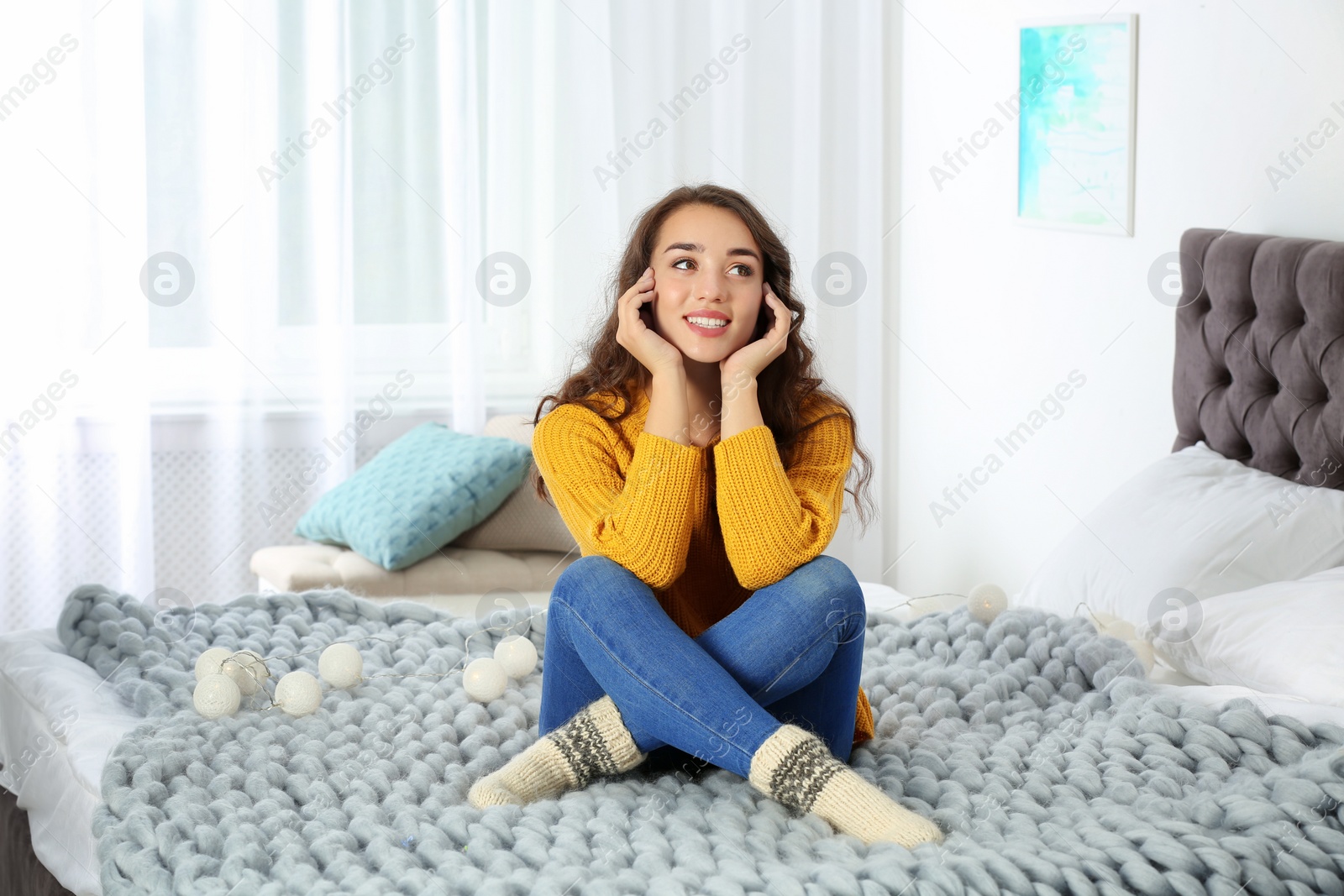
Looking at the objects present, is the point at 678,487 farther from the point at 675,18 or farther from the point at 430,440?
the point at 675,18

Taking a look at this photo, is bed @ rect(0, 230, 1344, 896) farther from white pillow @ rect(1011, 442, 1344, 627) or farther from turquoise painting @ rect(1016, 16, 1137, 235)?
Answer: turquoise painting @ rect(1016, 16, 1137, 235)

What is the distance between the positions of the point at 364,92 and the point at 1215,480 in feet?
7.64

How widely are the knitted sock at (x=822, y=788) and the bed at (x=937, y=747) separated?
25 millimetres

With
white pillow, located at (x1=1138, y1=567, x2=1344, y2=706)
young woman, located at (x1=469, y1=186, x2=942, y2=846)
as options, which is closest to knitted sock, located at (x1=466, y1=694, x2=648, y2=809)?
young woman, located at (x1=469, y1=186, x2=942, y2=846)

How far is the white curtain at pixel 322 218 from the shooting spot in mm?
3225

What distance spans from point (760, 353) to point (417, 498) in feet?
4.52

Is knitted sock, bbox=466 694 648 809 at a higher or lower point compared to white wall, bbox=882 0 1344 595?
lower

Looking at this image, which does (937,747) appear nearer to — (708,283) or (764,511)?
(764,511)

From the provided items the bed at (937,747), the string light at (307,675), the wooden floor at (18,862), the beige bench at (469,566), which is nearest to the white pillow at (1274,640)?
the bed at (937,747)

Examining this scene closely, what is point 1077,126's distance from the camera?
2.67 m

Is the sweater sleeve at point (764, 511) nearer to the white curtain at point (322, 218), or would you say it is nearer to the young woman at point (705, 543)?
the young woman at point (705, 543)

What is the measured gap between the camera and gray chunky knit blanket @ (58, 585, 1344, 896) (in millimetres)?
1222

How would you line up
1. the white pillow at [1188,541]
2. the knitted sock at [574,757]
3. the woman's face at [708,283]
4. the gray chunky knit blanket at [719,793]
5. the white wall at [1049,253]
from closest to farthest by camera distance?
1. the gray chunky knit blanket at [719,793]
2. the knitted sock at [574,757]
3. the woman's face at [708,283]
4. the white pillow at [1188,541]
5. the white wall at [1049,253]

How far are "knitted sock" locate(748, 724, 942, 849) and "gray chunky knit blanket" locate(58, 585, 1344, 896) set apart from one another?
3cm
